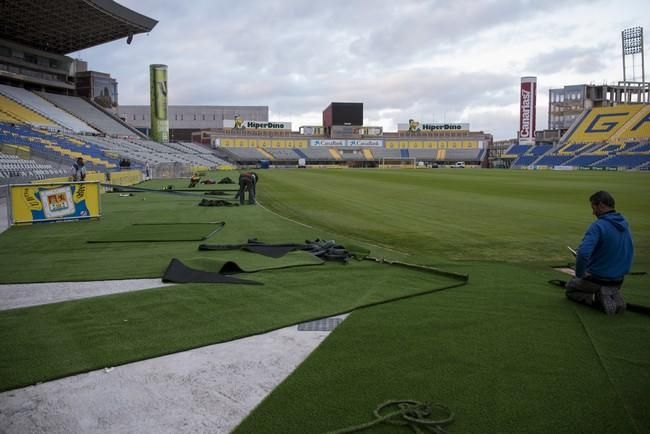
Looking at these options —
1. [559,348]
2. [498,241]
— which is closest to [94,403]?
[559,348]

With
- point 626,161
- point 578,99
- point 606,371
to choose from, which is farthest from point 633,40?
point 606,371

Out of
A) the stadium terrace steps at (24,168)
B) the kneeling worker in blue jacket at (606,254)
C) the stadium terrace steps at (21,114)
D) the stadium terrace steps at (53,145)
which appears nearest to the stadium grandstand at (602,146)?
the stadium terrace steps at (53,145)

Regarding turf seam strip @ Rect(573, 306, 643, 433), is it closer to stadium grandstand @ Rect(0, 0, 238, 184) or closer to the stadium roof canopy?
stadium grandstand @ Rect(0, 0, 238, 184)

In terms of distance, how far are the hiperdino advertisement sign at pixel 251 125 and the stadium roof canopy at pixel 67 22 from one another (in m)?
47.6

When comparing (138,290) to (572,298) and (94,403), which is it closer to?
(94,403)

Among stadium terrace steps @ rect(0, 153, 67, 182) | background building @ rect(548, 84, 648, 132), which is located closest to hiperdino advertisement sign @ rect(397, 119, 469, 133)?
background building @ rect(548, 84, 648, 132)

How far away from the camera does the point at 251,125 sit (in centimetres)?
11112

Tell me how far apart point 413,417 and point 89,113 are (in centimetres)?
7387

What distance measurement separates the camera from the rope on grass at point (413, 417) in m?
→ 3.21

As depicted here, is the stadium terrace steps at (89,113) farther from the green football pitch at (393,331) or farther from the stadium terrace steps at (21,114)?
the green football pitch at (393,331)

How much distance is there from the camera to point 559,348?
180 inches

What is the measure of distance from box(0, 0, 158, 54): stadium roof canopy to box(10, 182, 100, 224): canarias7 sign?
127 feet

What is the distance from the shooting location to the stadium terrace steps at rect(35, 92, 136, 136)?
63.7m

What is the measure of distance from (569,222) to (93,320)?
12924 millimetres
